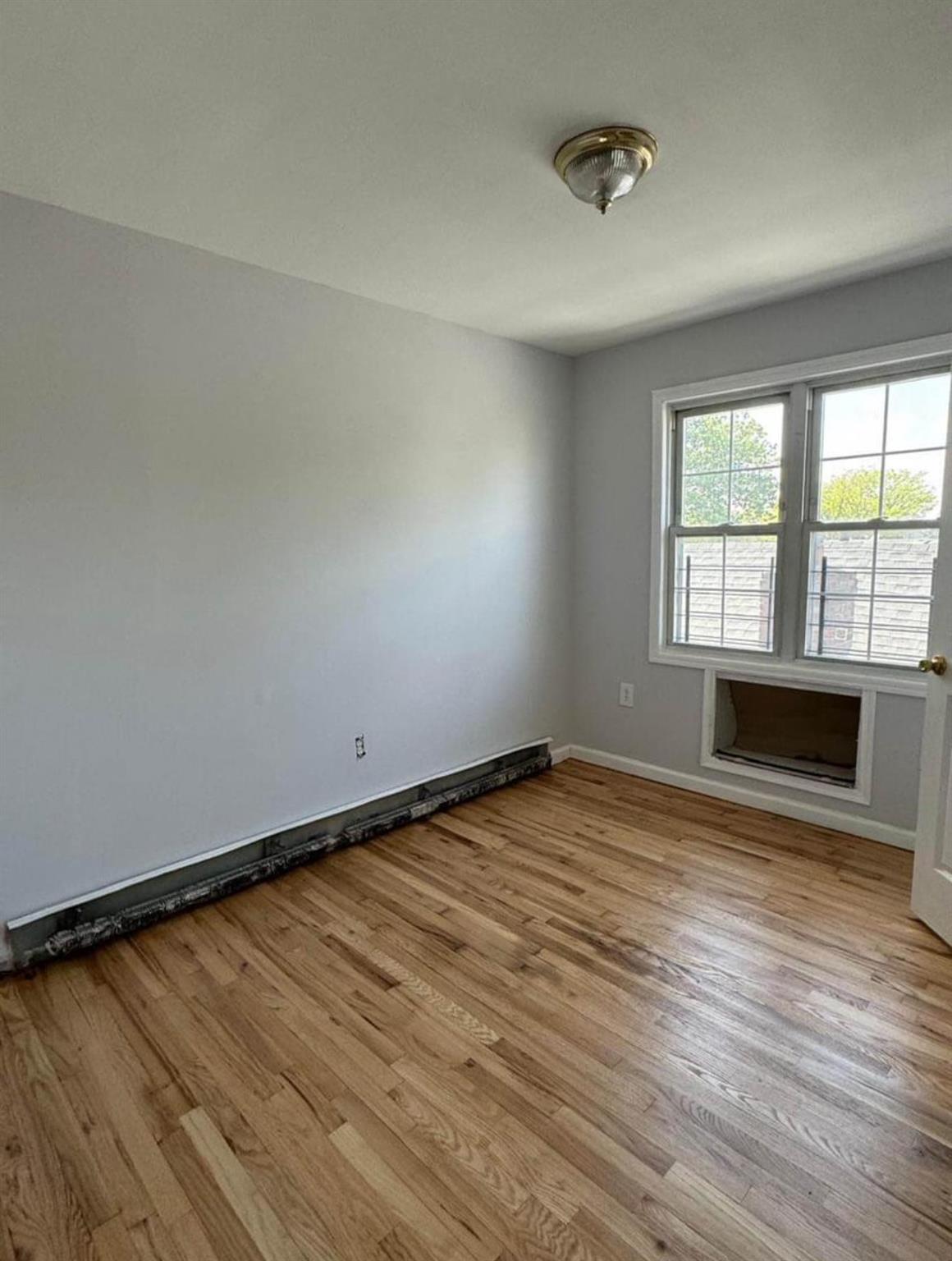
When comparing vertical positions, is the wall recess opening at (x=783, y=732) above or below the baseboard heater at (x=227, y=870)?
above

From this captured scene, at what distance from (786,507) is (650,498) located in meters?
0.71

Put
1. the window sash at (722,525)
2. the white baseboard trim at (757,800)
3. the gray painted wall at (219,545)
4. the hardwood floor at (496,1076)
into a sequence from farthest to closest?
the window sash at (722,525) < the white baseboard trim at (757,800) < the gray painted wall at (219,545) < the hardwood floor at (496,1076)

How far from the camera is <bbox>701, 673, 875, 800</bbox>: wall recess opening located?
314cm

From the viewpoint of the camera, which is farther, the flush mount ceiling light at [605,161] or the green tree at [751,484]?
the green tree at [751,484]

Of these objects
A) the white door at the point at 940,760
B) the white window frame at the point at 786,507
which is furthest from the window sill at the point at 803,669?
the white door at the point at 940,760

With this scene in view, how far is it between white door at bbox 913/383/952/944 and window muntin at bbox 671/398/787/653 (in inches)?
39.5

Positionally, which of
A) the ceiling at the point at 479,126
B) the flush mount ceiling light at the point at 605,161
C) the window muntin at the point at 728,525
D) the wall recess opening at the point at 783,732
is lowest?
the wall recess opening at the point at 783,732

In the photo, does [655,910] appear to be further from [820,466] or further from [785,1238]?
[820,466]

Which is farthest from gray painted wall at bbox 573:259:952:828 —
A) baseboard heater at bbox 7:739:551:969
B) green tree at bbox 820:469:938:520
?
baseboard heater at bbox 7:739:551:969

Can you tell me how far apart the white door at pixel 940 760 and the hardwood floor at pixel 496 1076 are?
0.44 feet

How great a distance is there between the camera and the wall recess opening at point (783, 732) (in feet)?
10.3

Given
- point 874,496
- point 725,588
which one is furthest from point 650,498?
point 874,496

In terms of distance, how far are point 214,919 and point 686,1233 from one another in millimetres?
1736

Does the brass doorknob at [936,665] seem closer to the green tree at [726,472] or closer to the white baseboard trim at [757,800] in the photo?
the white baseboard trim at [757,800]
